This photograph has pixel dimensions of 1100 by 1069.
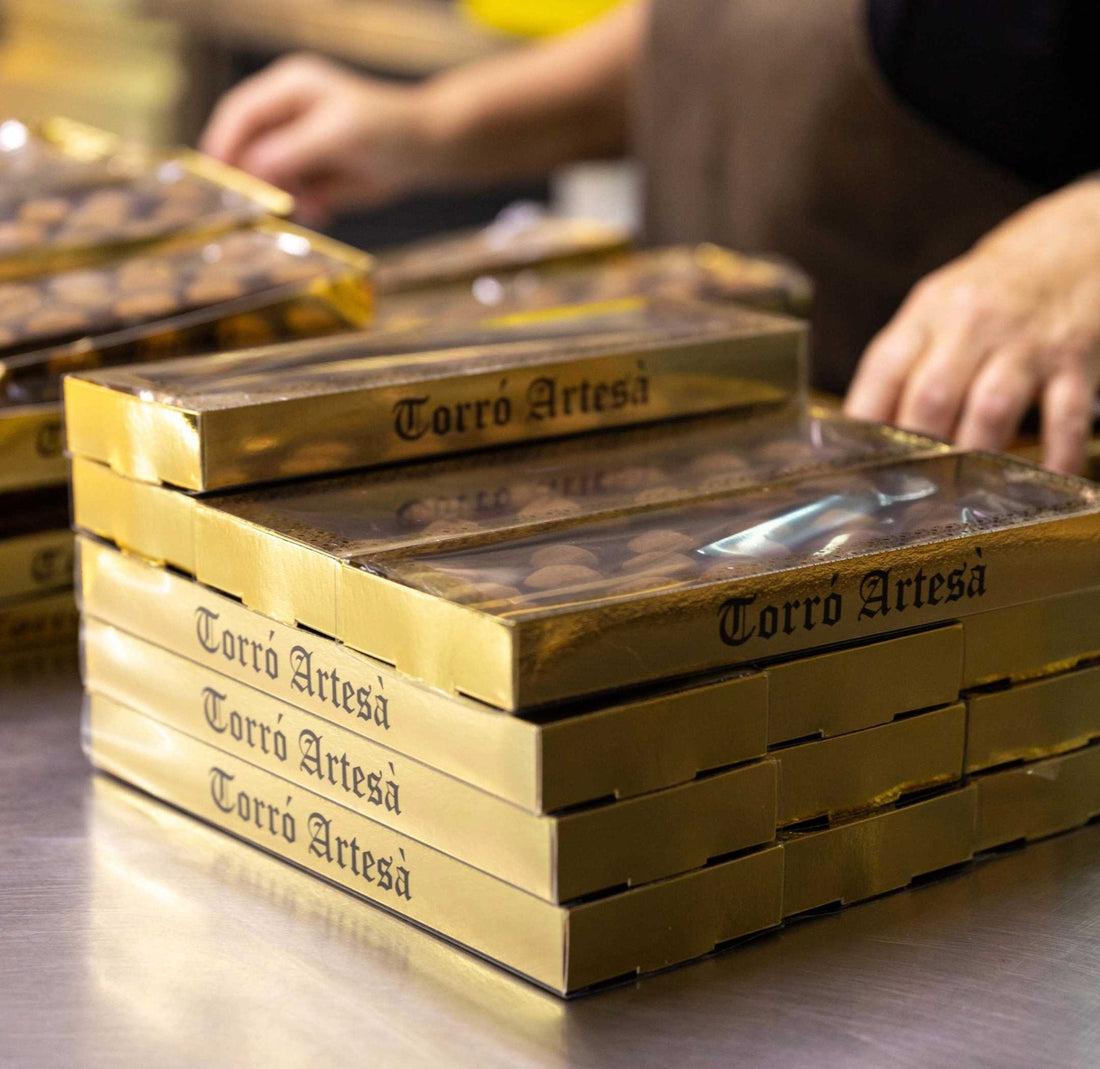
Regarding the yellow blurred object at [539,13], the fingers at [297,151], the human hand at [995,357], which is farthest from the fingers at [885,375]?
the yellow blurred object at [539,13]

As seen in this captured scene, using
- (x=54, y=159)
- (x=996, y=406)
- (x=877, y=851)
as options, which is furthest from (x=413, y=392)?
(x=54, y=159)

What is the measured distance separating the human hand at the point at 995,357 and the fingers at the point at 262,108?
930 mm

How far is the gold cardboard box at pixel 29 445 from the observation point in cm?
90

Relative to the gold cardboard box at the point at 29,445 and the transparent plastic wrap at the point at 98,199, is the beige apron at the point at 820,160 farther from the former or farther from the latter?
the gold cardboard box at the point at 29,445

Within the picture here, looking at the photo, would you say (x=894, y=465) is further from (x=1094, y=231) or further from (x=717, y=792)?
(x=1094, y=231)

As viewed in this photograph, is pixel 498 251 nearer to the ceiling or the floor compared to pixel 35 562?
nearer to the ceiling

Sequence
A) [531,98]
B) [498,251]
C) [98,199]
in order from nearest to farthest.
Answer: [98,199], [498,251], [531,98]

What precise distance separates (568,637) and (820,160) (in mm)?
1088

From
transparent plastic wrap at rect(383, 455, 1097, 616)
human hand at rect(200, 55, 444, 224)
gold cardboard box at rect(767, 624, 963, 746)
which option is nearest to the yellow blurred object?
human hand at rect(200, 55, 444, 224)

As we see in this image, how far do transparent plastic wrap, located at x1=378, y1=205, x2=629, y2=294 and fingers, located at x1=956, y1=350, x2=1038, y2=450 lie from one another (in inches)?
16.3

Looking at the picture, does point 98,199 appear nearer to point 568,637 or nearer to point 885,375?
point 885,375

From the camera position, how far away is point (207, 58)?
405 centimetres

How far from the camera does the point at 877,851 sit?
661 mm

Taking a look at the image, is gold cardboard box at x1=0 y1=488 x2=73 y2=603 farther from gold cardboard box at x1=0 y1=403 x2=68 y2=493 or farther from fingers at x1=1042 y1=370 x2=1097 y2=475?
fingers at x1=1042 y1=370 x2=1097 y2=475
